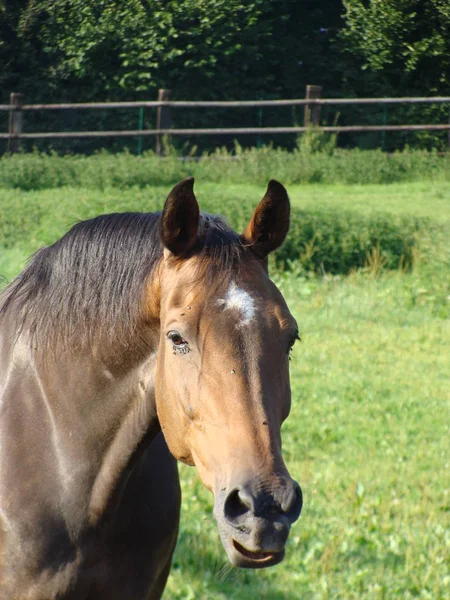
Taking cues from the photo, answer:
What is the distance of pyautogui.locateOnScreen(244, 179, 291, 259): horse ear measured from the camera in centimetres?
223

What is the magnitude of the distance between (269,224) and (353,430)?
3497 mm

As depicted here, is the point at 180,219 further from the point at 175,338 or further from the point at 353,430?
the point at 353,430

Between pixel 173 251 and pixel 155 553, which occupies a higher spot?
pixel 173 251

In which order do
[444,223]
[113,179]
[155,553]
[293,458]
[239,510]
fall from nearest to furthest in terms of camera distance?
[239,510] < [155,553] < [293,458] < [444,223] < [113,179]

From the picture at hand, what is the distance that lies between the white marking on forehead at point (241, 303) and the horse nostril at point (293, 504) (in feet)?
1.25

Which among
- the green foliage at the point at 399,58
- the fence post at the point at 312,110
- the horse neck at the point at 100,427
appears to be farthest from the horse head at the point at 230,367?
the green foliage at the point at 399,58

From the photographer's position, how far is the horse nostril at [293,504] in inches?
72.6

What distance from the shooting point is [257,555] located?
6.18 ft

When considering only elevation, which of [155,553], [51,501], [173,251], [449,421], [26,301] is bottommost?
[449,421]

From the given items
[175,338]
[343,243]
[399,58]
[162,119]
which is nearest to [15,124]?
[162,119]

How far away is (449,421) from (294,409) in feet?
3.27

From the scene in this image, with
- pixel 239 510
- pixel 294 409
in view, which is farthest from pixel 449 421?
pixel 239 510

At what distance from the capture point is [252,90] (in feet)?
74.2

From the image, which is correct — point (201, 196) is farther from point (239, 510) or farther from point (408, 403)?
point (239, 510)
